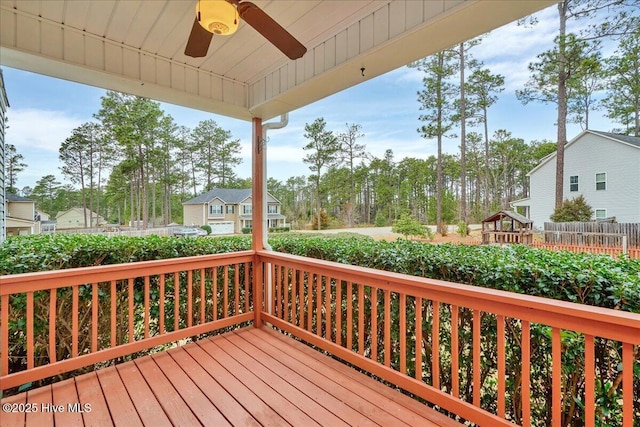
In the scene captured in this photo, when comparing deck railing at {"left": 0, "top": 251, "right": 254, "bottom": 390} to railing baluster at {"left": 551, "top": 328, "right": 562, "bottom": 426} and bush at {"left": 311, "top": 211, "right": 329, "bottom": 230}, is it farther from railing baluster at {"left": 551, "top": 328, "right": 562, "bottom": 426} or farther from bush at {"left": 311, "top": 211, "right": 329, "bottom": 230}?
railing baluster at {"left": 551, "top": 328, "right": 562, "bottom": 426}

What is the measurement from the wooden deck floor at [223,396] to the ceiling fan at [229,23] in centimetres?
219

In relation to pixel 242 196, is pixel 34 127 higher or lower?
higher

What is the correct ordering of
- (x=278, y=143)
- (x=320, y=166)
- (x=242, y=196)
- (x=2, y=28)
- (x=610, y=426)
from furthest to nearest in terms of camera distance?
(x=320, y=166)
(x=278, y=143)
(x=242, y=196)
(x=2, y=28)
(x=610, y=426)

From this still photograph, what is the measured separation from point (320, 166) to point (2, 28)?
3092 millimetres

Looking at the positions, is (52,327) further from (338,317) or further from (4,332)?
(338,317)

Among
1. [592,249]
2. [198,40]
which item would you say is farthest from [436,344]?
[198,40]

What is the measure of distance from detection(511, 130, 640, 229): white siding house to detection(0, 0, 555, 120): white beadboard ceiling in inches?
45.9

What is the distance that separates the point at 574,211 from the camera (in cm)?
204

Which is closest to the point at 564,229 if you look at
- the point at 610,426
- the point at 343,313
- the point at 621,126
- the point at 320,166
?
the point at 621,126

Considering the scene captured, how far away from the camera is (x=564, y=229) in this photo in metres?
2.13

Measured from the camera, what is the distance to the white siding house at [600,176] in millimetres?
1826

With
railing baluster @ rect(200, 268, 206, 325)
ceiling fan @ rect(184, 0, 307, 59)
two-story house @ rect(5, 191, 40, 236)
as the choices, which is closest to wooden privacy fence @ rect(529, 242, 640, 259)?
ceiling fan @ rect(184, 0, 307, 59)

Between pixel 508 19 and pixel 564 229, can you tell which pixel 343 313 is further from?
pixel 508 19

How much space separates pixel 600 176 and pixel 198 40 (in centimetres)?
274
